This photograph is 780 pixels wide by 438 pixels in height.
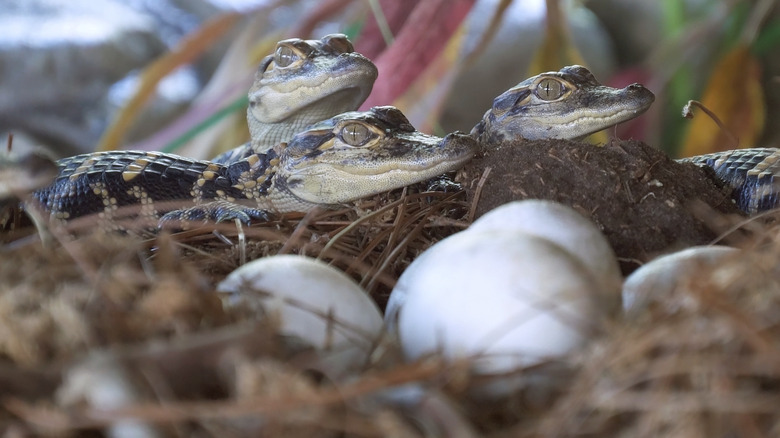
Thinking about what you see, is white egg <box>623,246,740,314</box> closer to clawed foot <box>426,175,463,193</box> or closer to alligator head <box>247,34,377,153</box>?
clawed foot <box>426,175,463,193</box>

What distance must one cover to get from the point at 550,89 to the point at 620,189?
27 cm

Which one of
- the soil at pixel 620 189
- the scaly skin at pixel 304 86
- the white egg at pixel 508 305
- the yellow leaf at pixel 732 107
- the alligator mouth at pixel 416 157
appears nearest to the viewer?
the white egg at pixel 508 305

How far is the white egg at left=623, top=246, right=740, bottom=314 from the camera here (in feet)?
1.82

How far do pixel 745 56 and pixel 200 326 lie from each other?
6.12 feet

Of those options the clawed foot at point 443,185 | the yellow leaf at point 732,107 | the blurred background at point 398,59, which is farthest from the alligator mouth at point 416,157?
the yellow leaf at point 732,107

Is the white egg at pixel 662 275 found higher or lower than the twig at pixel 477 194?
higher

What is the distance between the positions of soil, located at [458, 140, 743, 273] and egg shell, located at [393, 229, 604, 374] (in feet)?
0.91

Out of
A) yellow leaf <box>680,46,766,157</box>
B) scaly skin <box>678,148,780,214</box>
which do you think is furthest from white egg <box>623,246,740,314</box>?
yellow leaf <box>680,46,766,157</box>

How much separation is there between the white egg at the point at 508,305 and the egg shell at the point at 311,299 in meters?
0.05

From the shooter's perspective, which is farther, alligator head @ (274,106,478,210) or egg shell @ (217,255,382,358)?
alligator head @ (274,106,478,210)

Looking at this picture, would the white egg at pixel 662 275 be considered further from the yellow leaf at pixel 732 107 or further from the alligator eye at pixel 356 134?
the yellow leaf at pixel 732 107

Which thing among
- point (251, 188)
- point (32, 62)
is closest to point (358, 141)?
point (251, 188)

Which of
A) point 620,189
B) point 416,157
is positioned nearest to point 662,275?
point 620,189

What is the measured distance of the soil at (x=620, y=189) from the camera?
2.76ft
